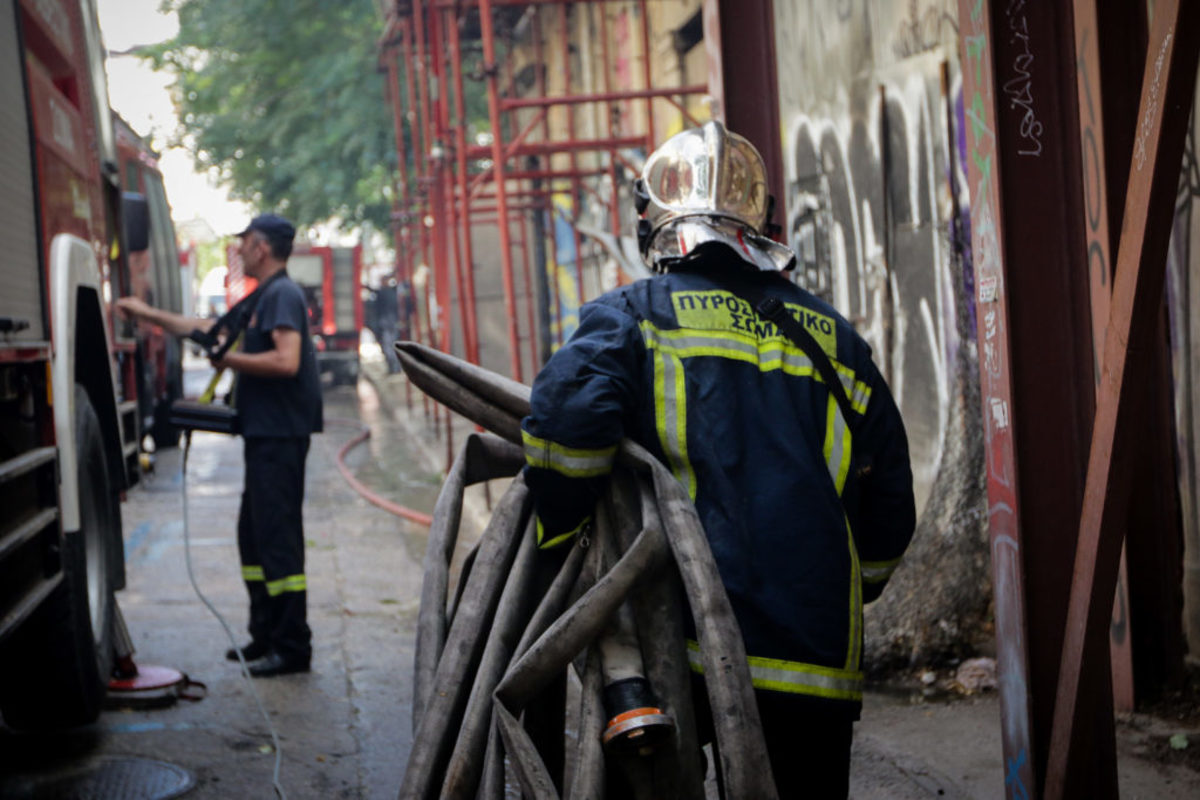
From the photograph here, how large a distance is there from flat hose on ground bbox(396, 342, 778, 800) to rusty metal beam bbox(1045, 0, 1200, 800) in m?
0.87

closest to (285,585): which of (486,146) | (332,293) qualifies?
(486,146)

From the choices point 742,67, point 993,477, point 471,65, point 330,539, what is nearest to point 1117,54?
point 993,477

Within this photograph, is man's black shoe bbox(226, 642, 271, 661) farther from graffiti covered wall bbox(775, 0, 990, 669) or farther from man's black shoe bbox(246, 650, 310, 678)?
graffiti covered wall bbox(775, 0, 990, 669)

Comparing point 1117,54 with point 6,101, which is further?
point 6,101

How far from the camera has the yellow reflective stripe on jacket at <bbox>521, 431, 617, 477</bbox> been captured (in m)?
2.54

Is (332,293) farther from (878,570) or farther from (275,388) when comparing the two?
(878,570)

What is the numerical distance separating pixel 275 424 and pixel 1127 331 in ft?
12.1

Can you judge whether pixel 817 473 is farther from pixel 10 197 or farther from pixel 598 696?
pixel 10 197

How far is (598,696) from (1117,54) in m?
2.39

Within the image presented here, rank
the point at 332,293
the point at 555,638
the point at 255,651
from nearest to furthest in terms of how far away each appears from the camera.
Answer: the point at 555,638
the point at 255,651
the point at 332,293

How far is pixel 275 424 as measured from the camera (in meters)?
5.55

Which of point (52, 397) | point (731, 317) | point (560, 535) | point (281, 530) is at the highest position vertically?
point (731, 317)

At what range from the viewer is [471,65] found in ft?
66.6

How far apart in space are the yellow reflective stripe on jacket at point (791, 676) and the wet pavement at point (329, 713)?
158cm
